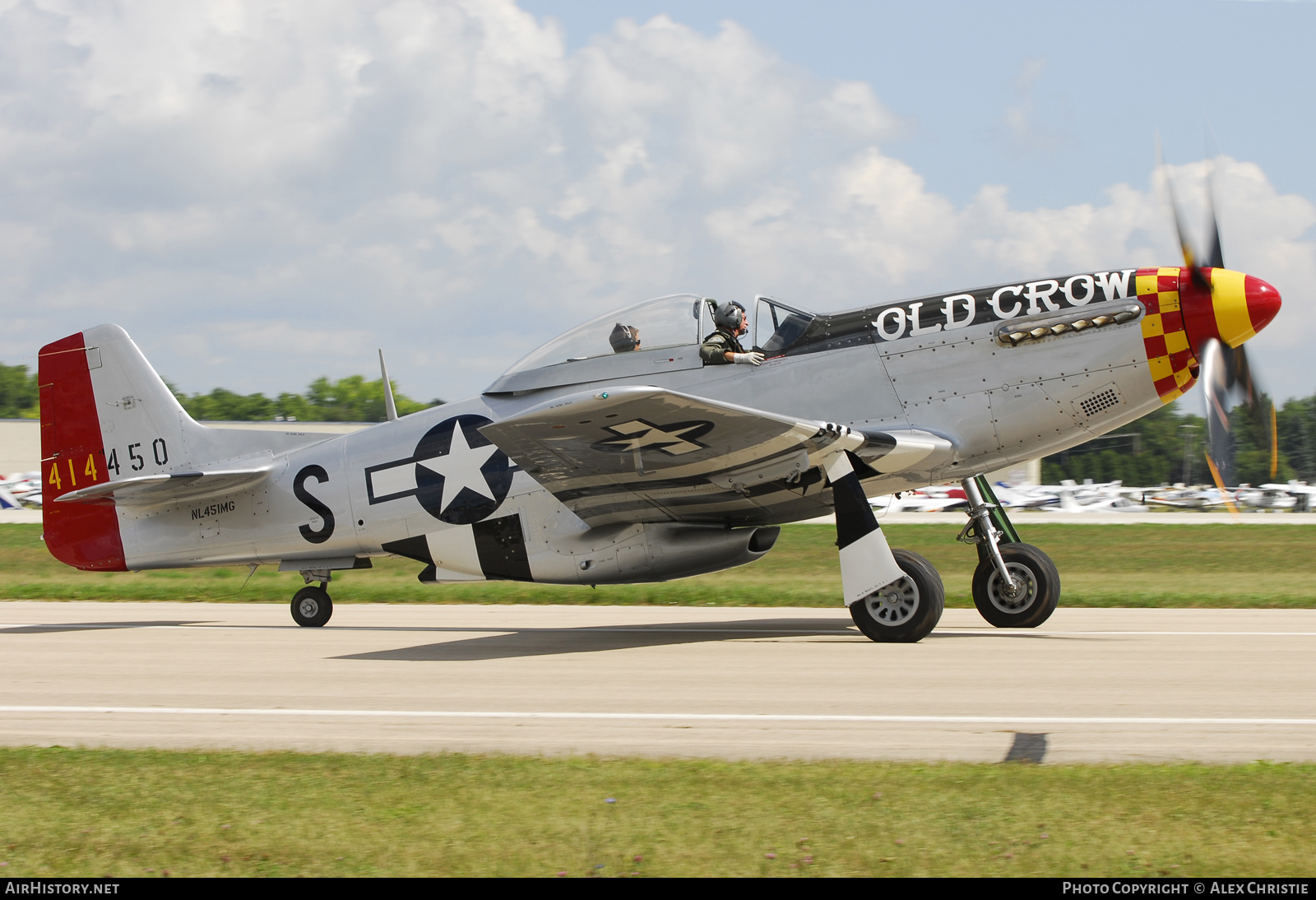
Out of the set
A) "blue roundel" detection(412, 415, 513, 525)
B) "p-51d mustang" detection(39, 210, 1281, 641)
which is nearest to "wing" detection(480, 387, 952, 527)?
"p-51d mustang" detection(39, 210, 1281, 641)

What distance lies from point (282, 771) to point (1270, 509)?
229 ft

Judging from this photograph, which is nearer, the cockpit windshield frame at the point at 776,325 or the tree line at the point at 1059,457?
the cockpit windshield frame at the point at 776,325

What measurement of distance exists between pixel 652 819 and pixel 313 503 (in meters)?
8.55

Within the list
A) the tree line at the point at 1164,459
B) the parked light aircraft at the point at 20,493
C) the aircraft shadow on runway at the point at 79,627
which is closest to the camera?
the aircraft shadow on runway at the point at 79,627

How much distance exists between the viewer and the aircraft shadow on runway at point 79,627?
11.9 meters

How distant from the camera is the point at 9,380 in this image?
140125 millimetres

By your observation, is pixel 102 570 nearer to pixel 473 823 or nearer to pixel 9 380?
pixel 473 823

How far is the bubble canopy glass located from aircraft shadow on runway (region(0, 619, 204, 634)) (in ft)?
20.0

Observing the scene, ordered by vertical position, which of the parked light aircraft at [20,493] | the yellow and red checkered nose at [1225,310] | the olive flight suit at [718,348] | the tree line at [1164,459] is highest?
the parked light aircraft at [20,493]

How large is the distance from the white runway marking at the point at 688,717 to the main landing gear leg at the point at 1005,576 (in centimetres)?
463

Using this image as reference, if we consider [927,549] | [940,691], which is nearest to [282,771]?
[940,691]

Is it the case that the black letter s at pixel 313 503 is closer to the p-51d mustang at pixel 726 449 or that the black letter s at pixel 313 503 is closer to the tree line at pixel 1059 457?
the p-51d mustang at pixel 726 449

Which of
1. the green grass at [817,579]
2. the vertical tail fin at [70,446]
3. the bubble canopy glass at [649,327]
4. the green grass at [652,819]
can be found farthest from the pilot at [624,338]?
the vertical tail fin at [70,446]

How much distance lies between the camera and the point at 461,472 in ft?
36.0
